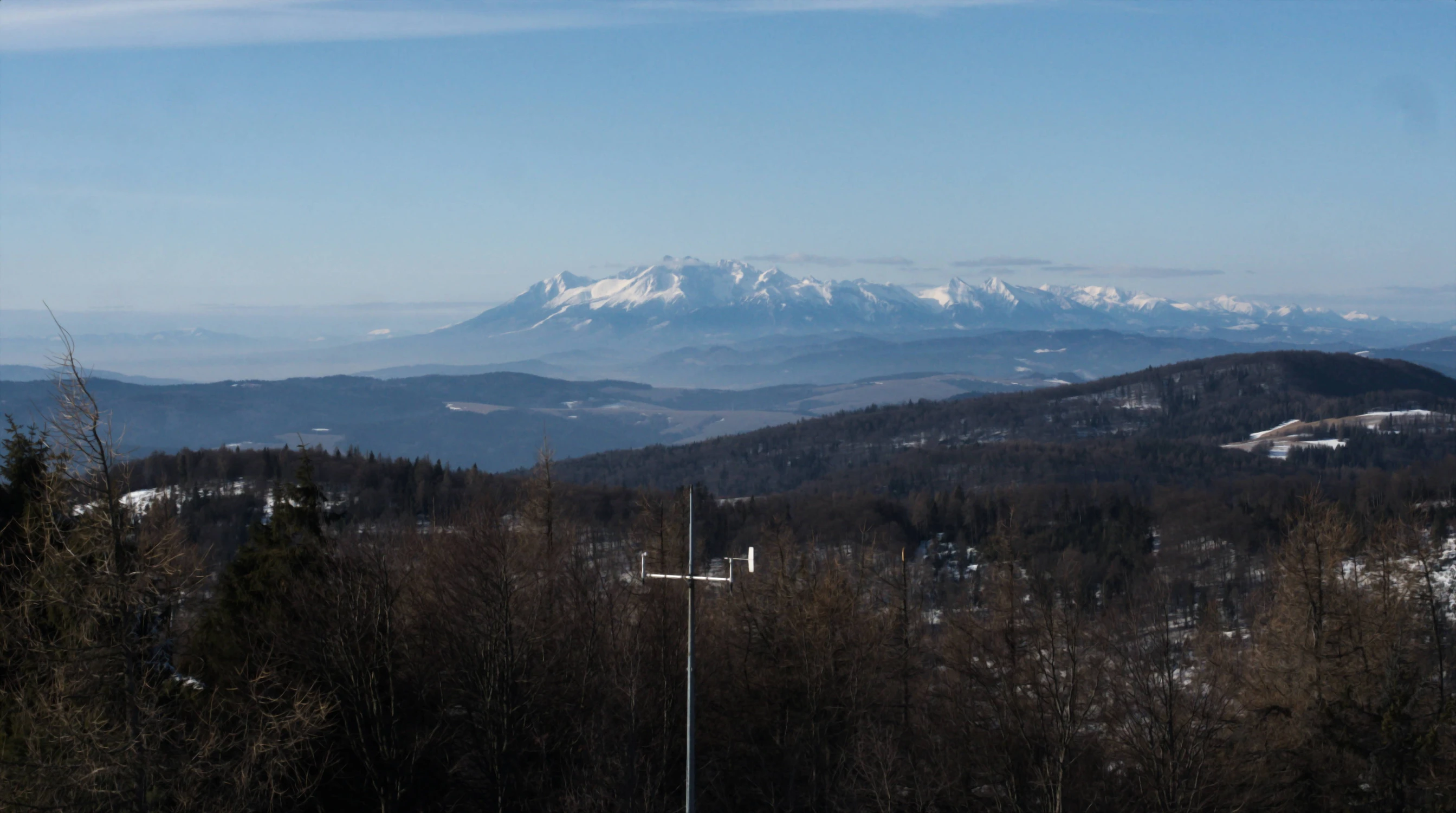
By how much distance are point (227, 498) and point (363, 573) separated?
6796 inches

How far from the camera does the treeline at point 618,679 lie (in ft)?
63.2

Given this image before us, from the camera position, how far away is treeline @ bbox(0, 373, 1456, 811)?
19.3 meters

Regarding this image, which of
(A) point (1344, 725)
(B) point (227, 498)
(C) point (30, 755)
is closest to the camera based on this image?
(C) point (30, 755)

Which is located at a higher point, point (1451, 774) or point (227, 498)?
point (1451, 774)

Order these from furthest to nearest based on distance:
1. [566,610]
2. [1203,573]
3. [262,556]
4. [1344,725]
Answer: [1203,573] → [566,610] → [1344,725] → [262,556]

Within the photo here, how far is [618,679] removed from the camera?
34.7 meters

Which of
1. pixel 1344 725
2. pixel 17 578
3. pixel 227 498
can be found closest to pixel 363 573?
pixel 17 578

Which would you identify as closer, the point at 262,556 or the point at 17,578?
the point at 17,578

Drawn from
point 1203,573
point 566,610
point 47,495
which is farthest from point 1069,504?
point 47,495

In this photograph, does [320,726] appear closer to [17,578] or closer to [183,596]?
[183,596]

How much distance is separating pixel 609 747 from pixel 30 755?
18329mm

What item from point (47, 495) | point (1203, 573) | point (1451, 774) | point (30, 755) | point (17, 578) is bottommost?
point (1203, 573)

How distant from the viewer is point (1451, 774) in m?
32.6

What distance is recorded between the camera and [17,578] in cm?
2289
